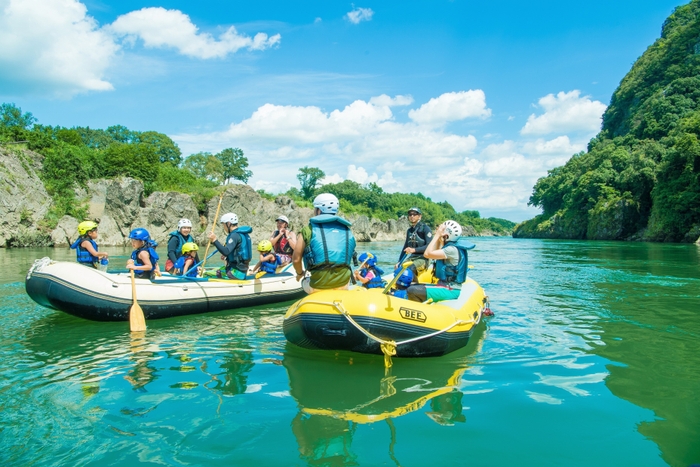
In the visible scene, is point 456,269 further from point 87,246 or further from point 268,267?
point 87,246

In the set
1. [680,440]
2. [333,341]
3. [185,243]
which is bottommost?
[680,440]

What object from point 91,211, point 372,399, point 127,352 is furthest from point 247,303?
point 91,211

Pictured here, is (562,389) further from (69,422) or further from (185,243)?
(185,243)

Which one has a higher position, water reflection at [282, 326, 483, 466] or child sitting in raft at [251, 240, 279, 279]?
child sitting in raft at [251, 240, 279, 279]

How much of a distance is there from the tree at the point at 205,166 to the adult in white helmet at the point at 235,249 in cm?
6198

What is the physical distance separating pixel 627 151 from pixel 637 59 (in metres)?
38.0

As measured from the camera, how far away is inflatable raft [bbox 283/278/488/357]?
4961 millimetres

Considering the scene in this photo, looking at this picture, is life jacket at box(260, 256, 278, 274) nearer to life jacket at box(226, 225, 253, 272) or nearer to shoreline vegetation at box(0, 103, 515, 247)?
life jacket at box(226, 225, 253, 272)

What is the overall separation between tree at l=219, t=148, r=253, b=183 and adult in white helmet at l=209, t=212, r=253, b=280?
208ft

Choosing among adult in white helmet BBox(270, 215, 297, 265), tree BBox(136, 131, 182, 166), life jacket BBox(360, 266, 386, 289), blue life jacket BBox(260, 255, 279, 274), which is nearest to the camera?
life jacket BBox(360, 266, 386, 289)

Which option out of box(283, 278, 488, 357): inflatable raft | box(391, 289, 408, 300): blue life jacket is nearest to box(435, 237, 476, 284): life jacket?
box(391, 289, 408, 300): blue life jacket

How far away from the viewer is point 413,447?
3418 mm

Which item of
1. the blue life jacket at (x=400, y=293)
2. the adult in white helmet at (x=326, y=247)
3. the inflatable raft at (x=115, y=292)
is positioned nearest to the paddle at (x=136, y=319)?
the inflatable raft at (x=115, y=292)

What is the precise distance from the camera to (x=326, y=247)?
5.20 m
